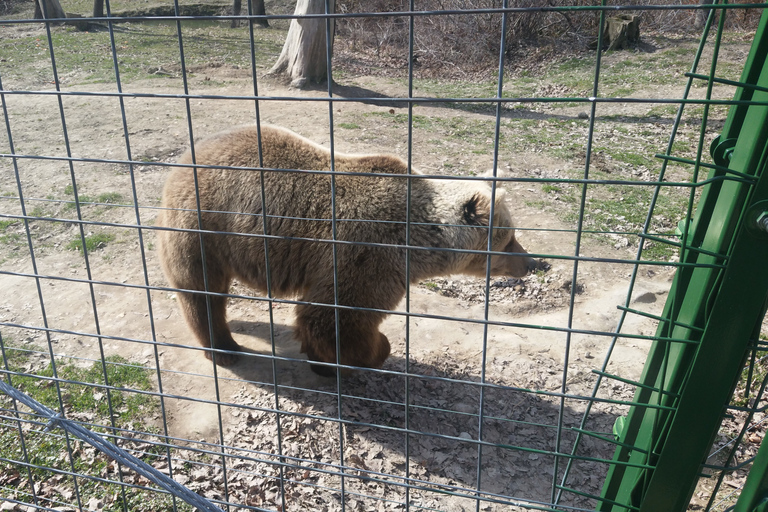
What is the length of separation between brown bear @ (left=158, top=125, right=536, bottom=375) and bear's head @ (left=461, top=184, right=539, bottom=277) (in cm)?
1

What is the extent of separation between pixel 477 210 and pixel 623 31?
1301 centimetres

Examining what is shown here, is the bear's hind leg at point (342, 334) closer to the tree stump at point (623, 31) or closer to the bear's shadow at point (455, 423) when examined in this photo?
the bear's shadow at point (455, 423)

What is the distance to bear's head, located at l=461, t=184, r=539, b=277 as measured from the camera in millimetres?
4461

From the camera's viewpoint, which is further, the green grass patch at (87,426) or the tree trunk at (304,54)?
the tree trunk at (304,54)

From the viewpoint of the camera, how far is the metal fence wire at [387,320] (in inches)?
74.0

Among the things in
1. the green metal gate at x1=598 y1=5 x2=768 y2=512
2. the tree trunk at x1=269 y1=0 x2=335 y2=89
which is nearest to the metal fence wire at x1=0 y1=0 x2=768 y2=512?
the green metal gate at x1=598 y1=5 x2=768 y2=512

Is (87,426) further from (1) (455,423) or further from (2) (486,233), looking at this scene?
(2) (486,233)

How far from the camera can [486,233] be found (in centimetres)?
460

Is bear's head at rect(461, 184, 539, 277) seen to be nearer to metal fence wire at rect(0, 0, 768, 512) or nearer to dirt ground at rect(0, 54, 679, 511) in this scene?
metal fence wire at rect(0, 0, 768, 512)

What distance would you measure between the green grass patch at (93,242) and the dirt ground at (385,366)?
0.08m

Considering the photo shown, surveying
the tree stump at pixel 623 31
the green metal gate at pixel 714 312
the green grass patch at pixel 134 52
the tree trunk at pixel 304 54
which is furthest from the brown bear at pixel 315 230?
the tree stump at pixel 623 31

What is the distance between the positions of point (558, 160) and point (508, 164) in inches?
32.9

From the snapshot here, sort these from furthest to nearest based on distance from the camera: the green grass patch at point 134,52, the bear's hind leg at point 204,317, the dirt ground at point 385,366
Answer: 1. the green grass patch at point 134,52
2. the bear's hind leg at point 204,317
3. the dirt ground at point 385,366

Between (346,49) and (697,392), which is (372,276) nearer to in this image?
(697,392)
